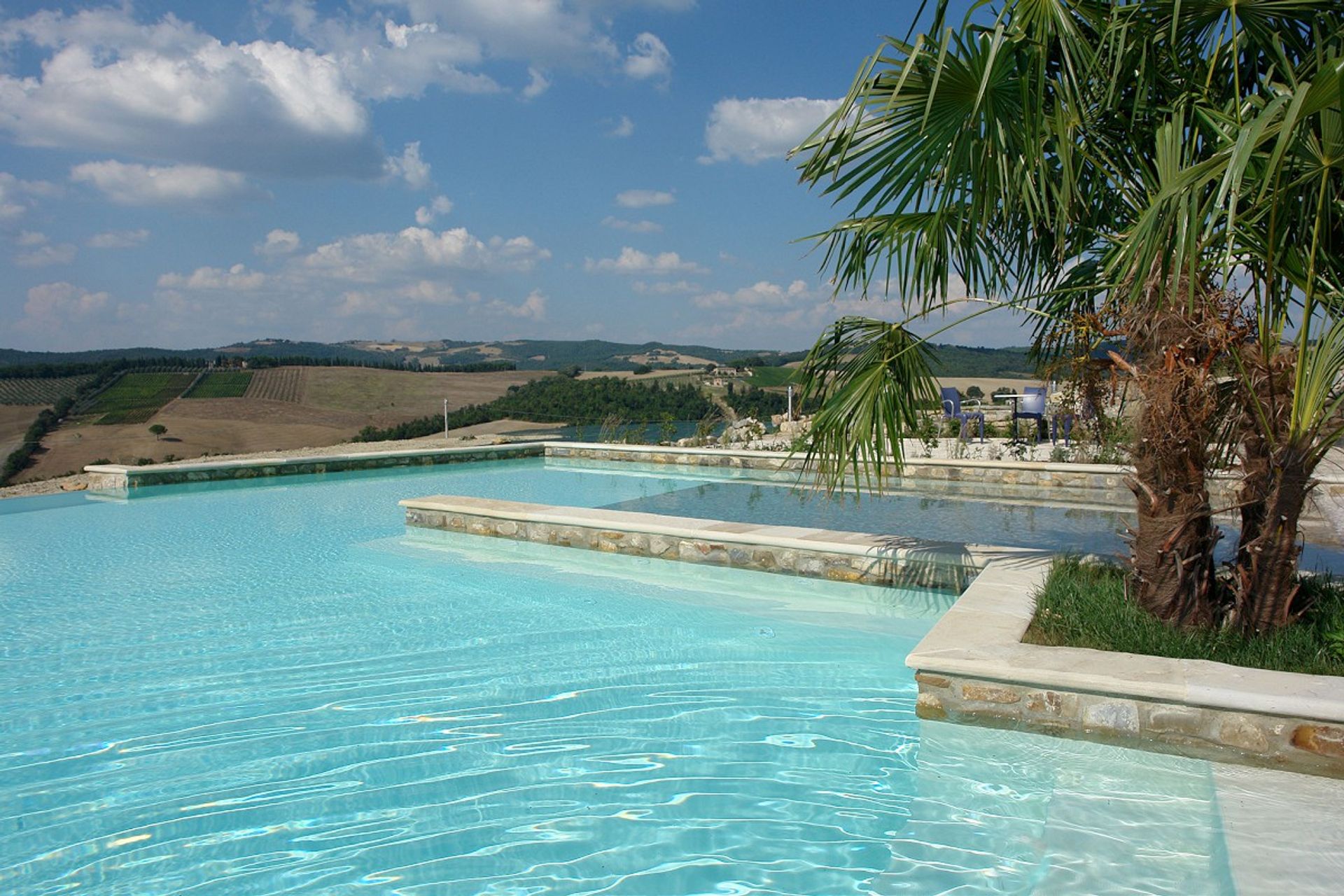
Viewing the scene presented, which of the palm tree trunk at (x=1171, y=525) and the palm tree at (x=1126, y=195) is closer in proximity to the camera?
the palm tree at (x=1126, y=195)

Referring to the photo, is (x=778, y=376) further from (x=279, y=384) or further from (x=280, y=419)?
(x=279, y=384)

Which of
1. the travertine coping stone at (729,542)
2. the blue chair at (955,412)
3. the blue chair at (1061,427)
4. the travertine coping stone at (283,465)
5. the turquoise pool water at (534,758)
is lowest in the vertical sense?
the turquoise pool water at (534,758)

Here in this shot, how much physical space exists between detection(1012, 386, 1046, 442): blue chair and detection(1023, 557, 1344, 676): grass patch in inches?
397

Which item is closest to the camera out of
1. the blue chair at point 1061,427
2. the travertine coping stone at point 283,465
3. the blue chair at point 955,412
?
the blue chair at point 1061,427

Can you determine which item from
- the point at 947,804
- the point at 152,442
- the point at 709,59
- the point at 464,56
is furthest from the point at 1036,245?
the point at 152,442

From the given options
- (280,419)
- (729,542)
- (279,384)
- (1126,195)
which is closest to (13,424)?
(280,419)

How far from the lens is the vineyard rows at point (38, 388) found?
806 inches

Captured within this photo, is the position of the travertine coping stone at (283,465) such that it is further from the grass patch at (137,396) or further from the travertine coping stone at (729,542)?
the grass patch at (137,396)

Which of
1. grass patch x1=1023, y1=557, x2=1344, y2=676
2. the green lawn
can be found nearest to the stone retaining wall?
grass patch x1=1023, y1=557, x2=1344, y2=676

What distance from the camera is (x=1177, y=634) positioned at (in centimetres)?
387

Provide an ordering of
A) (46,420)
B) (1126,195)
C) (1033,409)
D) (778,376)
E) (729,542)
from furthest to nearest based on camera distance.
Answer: (46,420), (1033,409), (729,542), (778,376), (1126,195)

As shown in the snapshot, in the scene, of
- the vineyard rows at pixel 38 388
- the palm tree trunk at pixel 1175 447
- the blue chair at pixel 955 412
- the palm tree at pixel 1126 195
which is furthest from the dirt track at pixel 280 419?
the palm tree trunk at pixel 1175 447

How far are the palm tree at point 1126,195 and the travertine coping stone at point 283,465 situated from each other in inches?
430

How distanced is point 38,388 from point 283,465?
13122 millimetres
